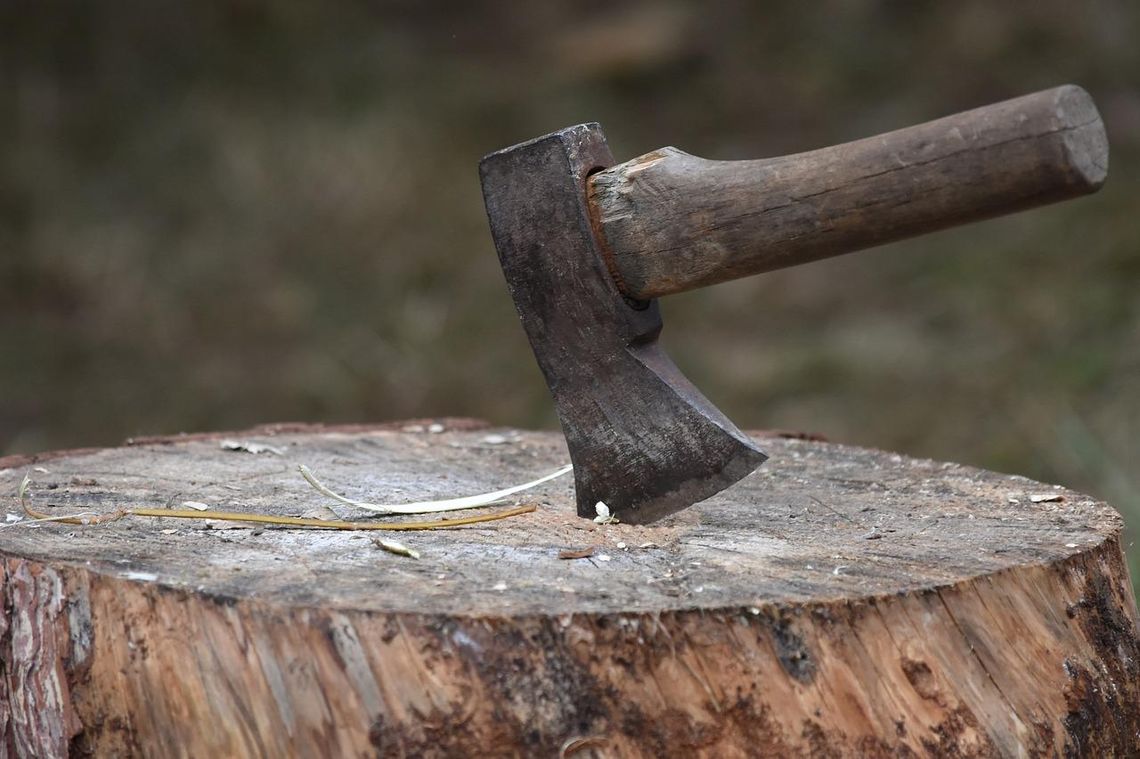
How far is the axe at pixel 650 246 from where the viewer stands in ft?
4.76

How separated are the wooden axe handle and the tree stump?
14.3 inches

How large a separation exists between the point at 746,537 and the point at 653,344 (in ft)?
1.06

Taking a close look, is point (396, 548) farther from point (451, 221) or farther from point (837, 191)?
point (451, 221)

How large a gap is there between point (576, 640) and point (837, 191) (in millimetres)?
615

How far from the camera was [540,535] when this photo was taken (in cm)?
161

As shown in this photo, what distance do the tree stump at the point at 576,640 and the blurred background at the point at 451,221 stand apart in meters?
2.58

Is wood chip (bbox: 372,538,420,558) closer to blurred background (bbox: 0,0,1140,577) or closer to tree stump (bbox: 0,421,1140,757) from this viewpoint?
tree stump (bbox: 0,421,1140,757)

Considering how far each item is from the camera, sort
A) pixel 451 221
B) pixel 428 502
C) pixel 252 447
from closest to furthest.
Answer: pixel 428 502 < pixel 252 447 < pixel 451 221

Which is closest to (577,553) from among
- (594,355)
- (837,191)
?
(594,355)

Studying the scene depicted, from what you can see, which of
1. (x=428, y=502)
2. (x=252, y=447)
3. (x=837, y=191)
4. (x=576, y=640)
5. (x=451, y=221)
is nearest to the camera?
(x=576, y=640)

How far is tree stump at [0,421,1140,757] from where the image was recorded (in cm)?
127

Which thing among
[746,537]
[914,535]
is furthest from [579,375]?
[914,535]

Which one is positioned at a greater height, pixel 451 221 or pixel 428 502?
pixel 451 221

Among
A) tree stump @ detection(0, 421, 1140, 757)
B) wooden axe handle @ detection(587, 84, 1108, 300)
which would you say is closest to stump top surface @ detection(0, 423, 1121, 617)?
tree stump @ detection(0, 421, 1140, 757)
